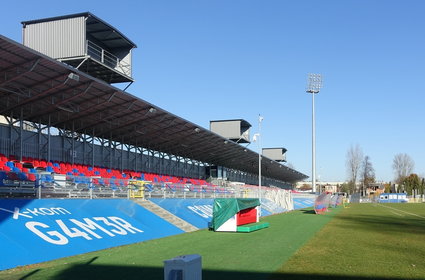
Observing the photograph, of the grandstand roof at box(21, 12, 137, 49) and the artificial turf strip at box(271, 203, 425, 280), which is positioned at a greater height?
the grandstand roof at box(21, 12, 137, 49)

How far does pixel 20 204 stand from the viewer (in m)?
15.4

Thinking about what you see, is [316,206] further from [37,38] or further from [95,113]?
[37,38]

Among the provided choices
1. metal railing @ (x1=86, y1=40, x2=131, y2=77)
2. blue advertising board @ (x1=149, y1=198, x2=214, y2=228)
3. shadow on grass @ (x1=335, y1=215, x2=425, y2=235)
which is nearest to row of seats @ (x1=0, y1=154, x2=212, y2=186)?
blue advertising board @ (x1=149, y1=198, x2=214, y2=228)

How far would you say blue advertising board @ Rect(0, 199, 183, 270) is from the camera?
1238 centimetres

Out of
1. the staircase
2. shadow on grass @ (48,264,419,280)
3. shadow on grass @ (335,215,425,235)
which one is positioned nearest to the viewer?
shadow on grass @ (48,264,419,280)

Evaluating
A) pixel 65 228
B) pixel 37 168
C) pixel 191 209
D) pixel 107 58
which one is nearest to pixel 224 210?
pixel 191 209

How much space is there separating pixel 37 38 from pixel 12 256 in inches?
955

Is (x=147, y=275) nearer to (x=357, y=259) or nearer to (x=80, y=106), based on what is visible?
(x=357, y=259)

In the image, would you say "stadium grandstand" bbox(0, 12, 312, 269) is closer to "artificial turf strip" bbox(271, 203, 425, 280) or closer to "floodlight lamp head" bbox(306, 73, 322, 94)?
"artificial turf strip" bbox(271, 203, 425, 280)

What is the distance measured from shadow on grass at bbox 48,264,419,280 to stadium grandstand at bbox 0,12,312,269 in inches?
217

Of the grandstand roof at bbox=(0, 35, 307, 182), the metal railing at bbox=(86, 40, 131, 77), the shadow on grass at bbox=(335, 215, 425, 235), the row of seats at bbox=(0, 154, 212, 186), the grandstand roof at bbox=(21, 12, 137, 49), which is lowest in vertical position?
the shadow on grass at bbox=(335, 215, 425, 235)

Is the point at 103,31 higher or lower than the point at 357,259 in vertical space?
higher

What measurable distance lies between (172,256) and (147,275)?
2896mm

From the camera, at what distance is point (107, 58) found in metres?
35.4
